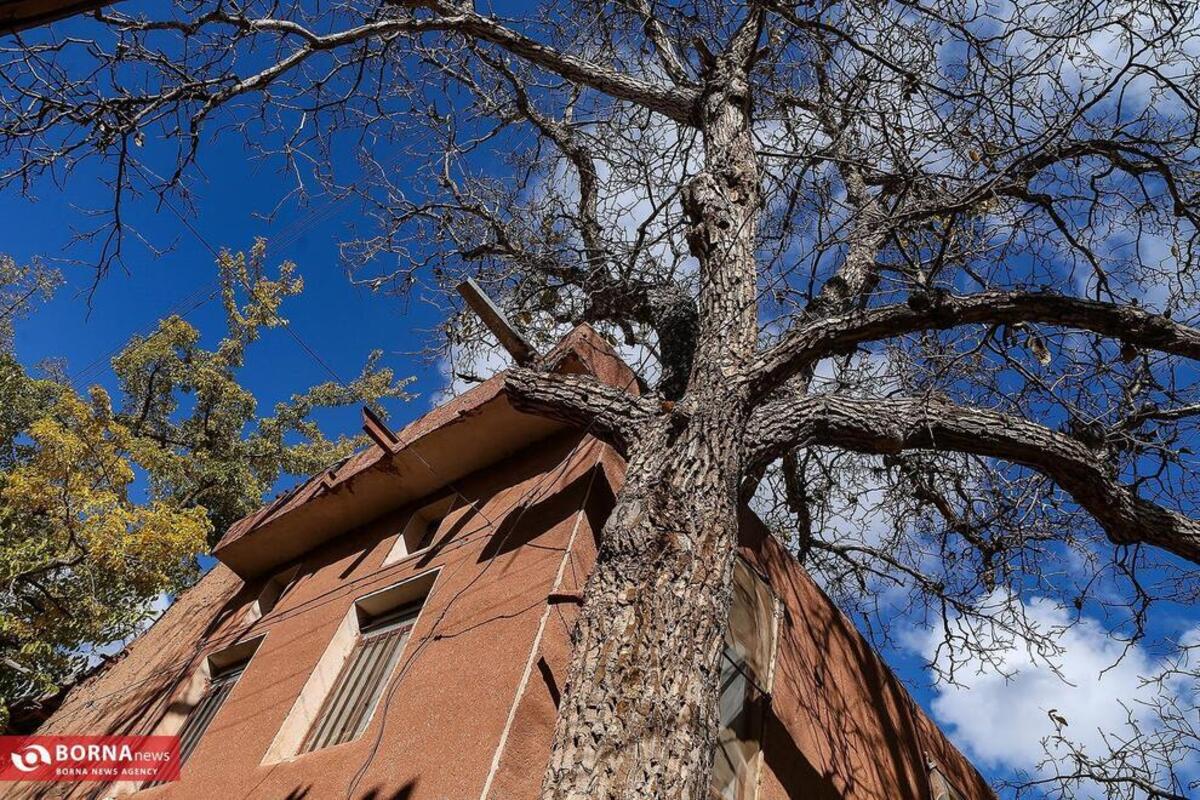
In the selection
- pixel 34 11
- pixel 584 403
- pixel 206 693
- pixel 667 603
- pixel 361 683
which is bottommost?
pixel 34 11

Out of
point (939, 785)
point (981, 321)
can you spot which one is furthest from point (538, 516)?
point (939, 785)

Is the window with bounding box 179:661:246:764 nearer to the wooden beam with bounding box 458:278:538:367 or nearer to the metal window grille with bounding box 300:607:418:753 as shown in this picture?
the metal window grille with bounding box 300:607:418:753

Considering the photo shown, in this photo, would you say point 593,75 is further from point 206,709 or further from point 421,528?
point 206,709

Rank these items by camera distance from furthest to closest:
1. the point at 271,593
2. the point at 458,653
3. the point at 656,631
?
the point at 271,593
the point at 458,653
the point at 656,631

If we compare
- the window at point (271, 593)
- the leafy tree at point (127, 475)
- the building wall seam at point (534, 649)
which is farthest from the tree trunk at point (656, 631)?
the leafy tree at point (127, 475)

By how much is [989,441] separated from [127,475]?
1475cm

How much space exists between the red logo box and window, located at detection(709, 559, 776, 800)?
15.7ft

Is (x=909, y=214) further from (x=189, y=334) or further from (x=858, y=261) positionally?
(x=189, y=334)

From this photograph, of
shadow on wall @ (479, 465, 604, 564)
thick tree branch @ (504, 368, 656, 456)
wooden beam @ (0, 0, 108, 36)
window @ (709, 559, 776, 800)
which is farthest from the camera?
shadow on wall @ (479, 465, 604, 564)

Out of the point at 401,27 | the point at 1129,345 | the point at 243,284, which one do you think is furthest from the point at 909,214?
the point at 243,284

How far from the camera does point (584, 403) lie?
4.43 meters

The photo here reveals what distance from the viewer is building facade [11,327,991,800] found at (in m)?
4.40

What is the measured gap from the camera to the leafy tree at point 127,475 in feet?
37.6

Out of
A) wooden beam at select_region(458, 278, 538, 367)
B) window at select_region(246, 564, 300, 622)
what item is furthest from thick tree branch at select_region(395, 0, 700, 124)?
window at select_region(246, 564, 300, 622)
